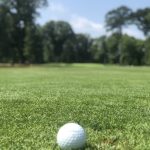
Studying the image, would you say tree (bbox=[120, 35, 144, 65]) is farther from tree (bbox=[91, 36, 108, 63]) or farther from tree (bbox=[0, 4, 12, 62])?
tree (bbox=[0, 4, 12, 62])

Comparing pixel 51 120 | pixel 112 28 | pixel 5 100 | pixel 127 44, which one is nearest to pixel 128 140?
pixel 51 120

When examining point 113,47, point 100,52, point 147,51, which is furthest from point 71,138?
point 100,52

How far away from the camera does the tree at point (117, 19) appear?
131m

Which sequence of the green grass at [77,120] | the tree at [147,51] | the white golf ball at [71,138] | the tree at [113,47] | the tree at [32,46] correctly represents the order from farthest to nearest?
the tree at [113,47], the tree at [147,51], the tree at [32,46], the green grass at [77,120], the white golf ball at [71,138]

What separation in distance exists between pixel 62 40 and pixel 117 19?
1862 centimetres

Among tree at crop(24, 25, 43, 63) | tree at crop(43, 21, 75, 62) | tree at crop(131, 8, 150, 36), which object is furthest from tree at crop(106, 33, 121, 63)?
tree at crop(24, 25, 43, 63)

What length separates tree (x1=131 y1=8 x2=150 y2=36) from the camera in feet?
414

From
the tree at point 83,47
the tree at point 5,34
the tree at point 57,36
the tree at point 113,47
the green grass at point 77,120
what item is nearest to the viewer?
the green grass at point 77,120

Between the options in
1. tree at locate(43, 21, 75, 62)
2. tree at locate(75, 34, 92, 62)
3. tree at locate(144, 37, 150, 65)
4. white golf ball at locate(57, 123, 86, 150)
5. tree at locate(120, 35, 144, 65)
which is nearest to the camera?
white golf ball at locate(57, 123, 86, 150)

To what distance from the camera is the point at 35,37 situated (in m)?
94.6

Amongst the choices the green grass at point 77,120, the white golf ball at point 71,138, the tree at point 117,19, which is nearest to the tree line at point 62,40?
the tree at point 117,19

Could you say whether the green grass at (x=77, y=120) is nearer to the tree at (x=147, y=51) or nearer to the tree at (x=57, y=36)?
the tree at (x=147, y=51)

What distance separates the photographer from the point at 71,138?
7.04 m

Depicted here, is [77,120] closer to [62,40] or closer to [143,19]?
[143,19]
